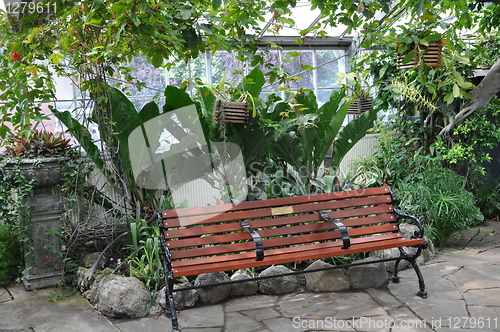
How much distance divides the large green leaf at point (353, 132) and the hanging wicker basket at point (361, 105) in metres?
0.29

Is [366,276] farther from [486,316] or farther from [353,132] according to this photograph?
[353,132]

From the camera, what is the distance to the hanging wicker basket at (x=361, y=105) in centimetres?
529

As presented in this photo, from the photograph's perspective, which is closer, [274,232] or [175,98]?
[274,232]

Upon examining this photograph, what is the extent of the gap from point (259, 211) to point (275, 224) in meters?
0.16

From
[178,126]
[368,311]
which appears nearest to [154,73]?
[178,126]

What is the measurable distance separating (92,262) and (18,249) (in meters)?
0.74

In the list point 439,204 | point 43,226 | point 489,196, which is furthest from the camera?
point 489,196

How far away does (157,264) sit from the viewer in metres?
3.71

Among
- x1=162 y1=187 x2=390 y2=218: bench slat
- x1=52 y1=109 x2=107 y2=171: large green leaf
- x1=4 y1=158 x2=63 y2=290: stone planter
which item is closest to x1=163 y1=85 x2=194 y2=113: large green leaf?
x1=52 y1=109 x2=107 y2=171: large green leaf

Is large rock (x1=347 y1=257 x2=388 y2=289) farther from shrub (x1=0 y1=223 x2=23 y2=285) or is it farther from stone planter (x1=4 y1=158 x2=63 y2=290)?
shrub (x1=0 y1=223 x2=23 y2=285)

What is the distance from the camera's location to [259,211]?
12.2 ft

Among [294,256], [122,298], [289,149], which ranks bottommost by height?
[122,298]

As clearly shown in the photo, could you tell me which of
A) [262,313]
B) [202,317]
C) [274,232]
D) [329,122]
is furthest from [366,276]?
[329,122]

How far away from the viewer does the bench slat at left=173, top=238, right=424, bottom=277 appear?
3.19 m
